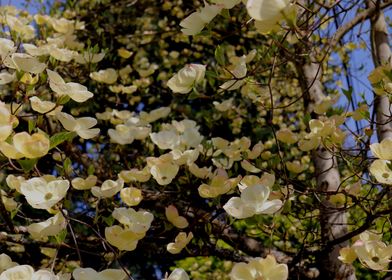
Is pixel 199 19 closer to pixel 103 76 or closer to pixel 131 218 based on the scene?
pixel 131 218

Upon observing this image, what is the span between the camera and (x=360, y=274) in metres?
2.62

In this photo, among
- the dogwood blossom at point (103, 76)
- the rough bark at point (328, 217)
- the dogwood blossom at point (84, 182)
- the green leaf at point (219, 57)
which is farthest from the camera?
the dogwood blossom at point (103, 76)

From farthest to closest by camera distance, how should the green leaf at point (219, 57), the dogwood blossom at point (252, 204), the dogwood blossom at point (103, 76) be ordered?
the dogwood blossom at point (103, 76) → the green leaf at point (219, 57) → the dogwood blossom at point (252, 204)

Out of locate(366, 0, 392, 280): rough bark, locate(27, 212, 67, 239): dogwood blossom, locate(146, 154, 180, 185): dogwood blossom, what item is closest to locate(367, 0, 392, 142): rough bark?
locate(366, 0, 392, 280): rough bark

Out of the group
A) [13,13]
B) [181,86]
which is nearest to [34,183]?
[181,86]

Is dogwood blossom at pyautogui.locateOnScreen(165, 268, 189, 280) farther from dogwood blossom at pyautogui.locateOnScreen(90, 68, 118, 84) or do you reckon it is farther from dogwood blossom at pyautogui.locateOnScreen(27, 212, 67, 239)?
dogwood blossom at pyautogui.locateOnScreen(90, 68, 118, 84)

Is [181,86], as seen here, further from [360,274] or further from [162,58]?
[162,58]

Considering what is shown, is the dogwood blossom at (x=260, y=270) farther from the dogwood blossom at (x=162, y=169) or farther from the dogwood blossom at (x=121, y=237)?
the dogwood blossom at (x=162, y=169)

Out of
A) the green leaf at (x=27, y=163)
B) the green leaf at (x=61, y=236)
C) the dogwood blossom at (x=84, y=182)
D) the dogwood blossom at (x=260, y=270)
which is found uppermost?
the green leaf at (x=27, y=163)

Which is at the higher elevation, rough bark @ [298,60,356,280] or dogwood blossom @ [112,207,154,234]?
dogwood blossom @ [112,207,154,234]

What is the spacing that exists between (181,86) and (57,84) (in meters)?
0.25

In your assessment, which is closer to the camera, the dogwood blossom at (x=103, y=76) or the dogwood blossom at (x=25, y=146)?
the dogwood blossom at (x=25, y=146)

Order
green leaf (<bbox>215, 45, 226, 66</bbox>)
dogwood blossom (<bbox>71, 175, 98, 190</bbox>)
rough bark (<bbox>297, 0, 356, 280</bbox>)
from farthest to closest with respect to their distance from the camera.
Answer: rough bark (<bbox>297, 0, 356, 280</bbox>) < dogwood blossom (<bbox>71, 175, 98, 190</bbox>) < green leaf (<bbox>215, 45, 226, 66</bbox>)

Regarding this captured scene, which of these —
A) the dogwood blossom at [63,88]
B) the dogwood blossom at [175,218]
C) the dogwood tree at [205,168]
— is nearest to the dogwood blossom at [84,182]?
the dogwood tree at [205,168]
